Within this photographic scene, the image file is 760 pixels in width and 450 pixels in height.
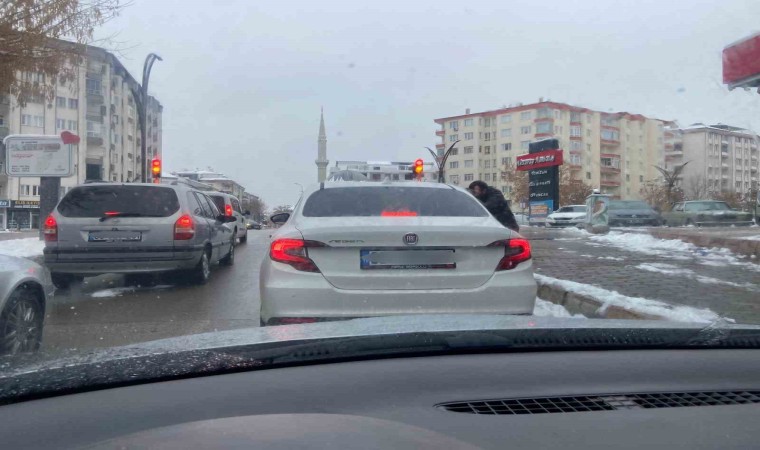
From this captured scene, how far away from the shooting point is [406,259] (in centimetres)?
438

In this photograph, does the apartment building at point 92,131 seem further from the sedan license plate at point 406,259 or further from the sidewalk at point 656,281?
the sedan license plate at point 406,259

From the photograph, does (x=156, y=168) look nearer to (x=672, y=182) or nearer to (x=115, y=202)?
(x=115, y=202)

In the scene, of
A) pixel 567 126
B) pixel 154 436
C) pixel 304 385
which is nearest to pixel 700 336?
pixel 304 385

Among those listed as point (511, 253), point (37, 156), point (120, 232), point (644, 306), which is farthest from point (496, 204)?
point (37, 156)

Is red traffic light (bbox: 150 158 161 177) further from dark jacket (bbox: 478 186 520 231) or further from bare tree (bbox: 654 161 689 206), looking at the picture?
bare tree (bbox: 654 161 689 206)

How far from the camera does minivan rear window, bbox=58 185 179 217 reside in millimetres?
8781

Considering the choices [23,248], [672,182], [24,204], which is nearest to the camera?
[23,248]

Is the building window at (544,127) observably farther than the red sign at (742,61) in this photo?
Yes

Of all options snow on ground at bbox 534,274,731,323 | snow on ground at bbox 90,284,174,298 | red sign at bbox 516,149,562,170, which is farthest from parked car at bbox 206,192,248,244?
red sign at bbox 516,149,562,170

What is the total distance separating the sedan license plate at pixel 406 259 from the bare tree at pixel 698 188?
41815 millimetres

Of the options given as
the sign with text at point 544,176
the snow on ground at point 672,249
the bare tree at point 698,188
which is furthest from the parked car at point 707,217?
the snow on ground at point 672,249

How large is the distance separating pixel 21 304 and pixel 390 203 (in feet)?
9.74

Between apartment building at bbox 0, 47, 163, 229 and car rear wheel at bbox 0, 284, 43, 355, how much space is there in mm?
38777

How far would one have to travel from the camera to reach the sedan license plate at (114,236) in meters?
8.64
